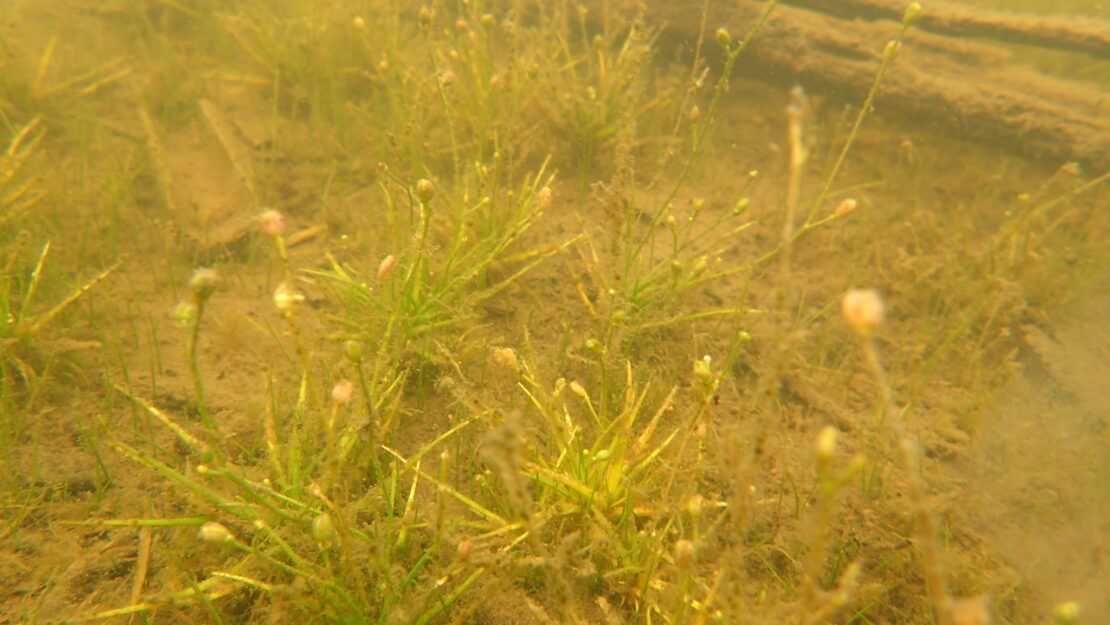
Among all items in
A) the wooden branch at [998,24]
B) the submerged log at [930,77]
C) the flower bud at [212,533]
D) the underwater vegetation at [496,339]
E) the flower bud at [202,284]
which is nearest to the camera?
the flower bud at [202,284]

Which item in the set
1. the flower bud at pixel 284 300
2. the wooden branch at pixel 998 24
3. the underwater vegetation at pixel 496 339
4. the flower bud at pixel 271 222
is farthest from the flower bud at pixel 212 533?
the wooden branch at pixel 998 24

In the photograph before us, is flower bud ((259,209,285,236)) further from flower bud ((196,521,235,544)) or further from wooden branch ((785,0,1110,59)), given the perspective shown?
wooden branch ((785,0,1110,59))

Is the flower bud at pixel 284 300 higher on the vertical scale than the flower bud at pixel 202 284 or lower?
lower

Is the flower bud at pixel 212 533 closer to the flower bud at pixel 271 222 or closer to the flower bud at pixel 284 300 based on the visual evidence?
the flower bud at pixel 284 300

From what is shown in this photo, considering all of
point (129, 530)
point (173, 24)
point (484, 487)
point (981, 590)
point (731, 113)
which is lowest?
point (981, 590)

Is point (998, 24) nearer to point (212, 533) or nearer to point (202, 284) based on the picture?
point (202, 284)

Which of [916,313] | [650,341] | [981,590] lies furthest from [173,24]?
[981,590]

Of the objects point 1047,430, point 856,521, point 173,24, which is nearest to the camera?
point 856,521

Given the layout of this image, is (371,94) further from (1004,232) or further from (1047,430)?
(1047,430)
